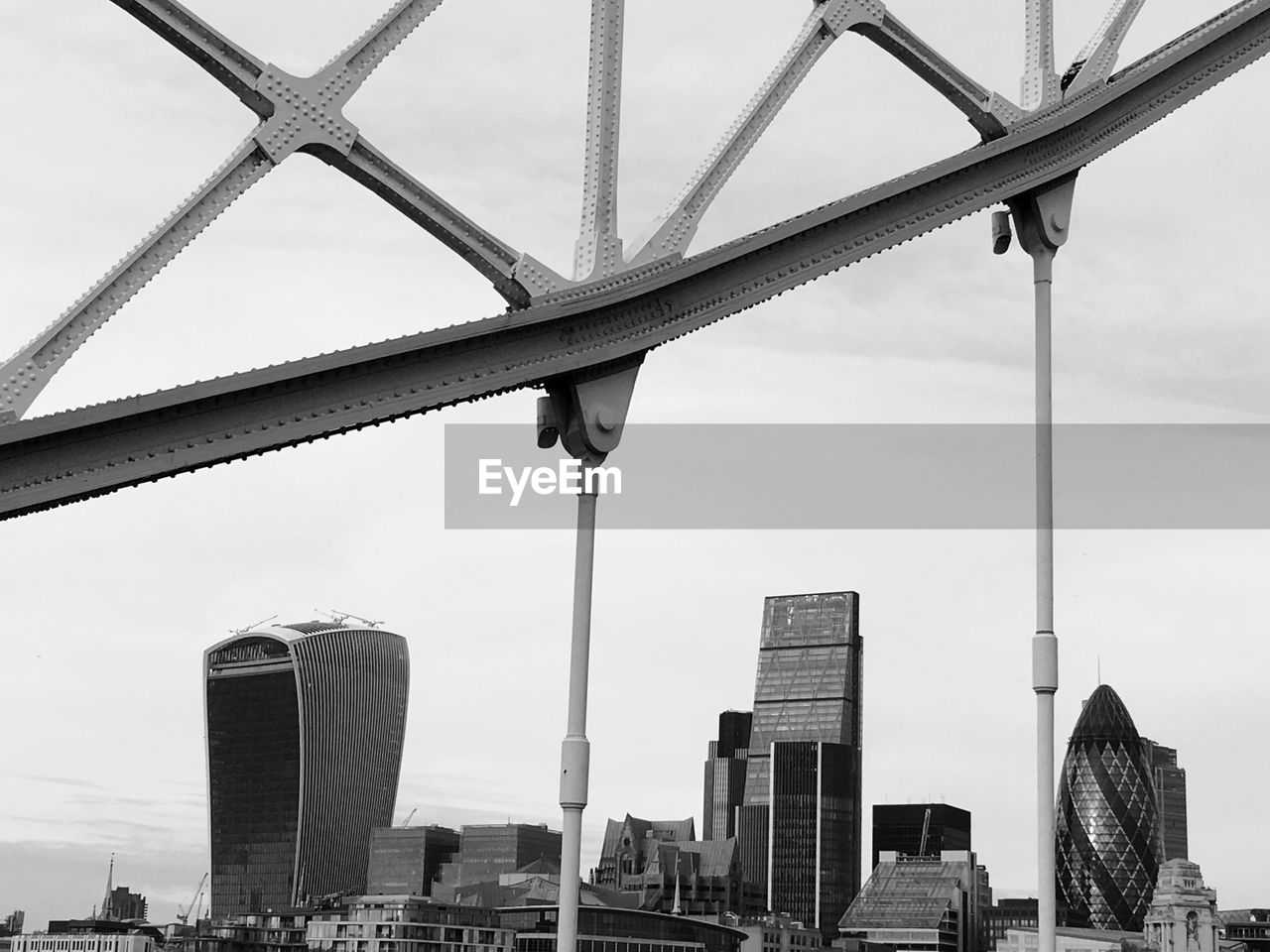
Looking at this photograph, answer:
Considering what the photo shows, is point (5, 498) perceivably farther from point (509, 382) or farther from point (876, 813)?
point (876, 813)

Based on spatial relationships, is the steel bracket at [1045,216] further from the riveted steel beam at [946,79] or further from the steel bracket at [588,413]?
the steel bracket at [588,413]

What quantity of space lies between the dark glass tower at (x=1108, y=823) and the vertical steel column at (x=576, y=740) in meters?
174

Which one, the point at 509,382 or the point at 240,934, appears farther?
the point at 240,934

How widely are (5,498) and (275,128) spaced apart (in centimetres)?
237

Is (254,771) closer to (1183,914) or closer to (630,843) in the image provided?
(630,843)

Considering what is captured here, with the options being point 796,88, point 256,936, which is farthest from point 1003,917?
point 796,88

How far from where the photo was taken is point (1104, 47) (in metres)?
15.5

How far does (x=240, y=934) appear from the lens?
377ft

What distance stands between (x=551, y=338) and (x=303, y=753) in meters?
146

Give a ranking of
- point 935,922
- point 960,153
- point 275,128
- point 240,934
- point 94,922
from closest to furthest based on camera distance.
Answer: point 275,128 < point 960,153 < point 240,934 < point 94,922 < point 935,922

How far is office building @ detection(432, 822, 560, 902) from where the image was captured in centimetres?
15500

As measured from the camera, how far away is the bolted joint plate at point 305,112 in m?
10.1

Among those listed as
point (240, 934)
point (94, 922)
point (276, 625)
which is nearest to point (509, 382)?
point (240, 934)

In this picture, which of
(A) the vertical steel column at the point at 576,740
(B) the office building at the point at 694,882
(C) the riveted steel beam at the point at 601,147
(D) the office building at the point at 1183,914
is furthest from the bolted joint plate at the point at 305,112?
(B) the office building at the point at 694,882
